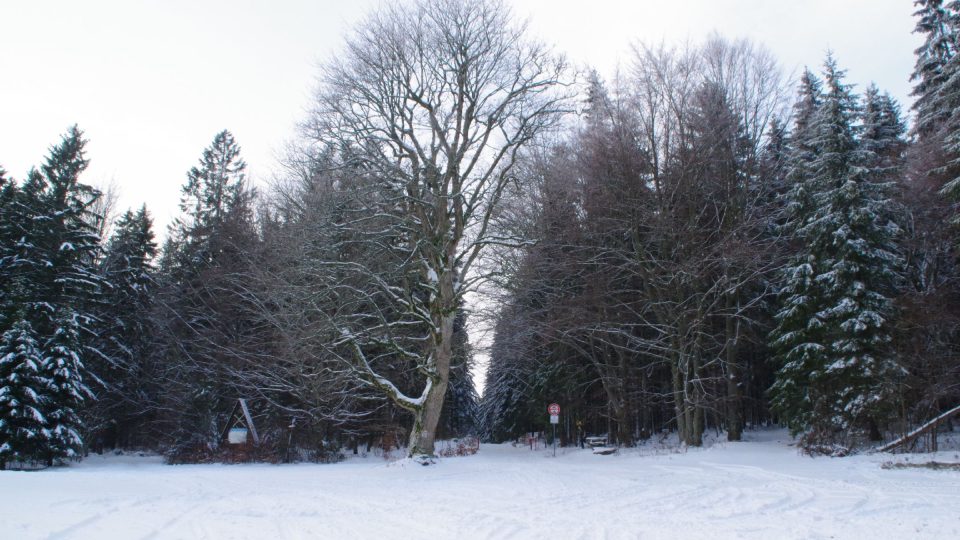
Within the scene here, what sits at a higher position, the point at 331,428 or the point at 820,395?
the point at 820,395

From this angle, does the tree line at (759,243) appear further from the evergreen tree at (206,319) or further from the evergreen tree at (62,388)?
the evergreen tree at (62,388)

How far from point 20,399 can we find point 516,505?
73.7 ft

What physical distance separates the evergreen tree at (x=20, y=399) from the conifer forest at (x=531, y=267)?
0.10 metres

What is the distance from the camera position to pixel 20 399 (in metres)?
22.6

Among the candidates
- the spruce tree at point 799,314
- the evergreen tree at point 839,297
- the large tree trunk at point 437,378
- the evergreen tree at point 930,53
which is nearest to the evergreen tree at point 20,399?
the large tree trunk at point 437,378

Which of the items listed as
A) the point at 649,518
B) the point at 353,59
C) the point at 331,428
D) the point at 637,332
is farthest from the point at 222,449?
the point at 649,518

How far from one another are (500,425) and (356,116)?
28449 mm

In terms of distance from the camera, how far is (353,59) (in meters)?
18.8

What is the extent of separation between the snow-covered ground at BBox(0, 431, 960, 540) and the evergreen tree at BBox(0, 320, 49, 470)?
1093 cm

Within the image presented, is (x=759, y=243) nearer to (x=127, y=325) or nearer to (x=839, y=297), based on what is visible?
(x=839, y=297)

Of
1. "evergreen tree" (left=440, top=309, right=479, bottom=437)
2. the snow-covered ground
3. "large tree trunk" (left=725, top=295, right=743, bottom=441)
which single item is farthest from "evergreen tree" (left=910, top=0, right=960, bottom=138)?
"evergreen tree" (left=440, top=309, right=479, bottom=437)

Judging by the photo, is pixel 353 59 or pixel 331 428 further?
pixel 331 428

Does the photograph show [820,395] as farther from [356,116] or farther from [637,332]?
[356,116]

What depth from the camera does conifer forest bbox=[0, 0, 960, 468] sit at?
18719 millimetres
